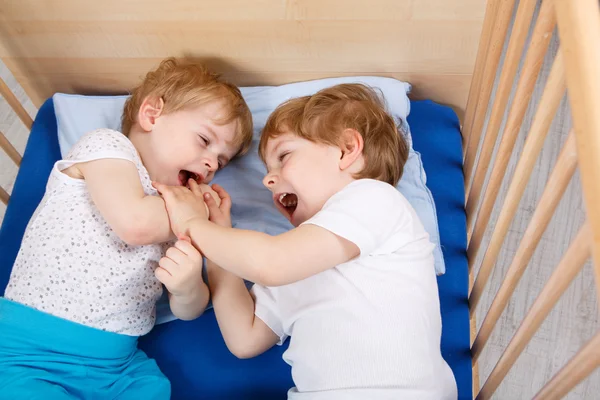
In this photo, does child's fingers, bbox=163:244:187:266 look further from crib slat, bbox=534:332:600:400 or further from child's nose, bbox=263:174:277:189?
crib slat, bbox=534:332:600:400

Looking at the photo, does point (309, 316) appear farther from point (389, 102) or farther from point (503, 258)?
point (503, 258)

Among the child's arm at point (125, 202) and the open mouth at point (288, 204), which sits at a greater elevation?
the child's arm at point (125, 202)

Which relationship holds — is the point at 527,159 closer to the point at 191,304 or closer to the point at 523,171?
the point at 523,171

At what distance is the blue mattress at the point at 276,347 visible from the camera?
3.26 feet

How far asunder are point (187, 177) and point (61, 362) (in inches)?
15.0

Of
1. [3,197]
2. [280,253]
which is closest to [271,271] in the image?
[280,253]

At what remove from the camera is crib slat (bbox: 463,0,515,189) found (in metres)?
0.94

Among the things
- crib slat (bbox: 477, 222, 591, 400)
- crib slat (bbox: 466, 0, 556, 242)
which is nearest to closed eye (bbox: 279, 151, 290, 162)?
crib slat (bbox: 466, 0, 556, 242)

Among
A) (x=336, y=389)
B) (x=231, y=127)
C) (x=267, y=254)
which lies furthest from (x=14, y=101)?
(x=336, y=389)

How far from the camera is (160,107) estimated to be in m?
1.03

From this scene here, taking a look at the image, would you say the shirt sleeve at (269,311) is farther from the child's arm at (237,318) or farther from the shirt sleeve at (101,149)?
the shirt sleeve at (101,149)

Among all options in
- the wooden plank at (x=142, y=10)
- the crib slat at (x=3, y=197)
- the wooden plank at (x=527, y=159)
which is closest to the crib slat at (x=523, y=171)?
the wooden plank at (x=527, y=159)

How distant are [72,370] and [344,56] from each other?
30.8 inches

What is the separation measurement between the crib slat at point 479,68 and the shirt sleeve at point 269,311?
0.55 meters
